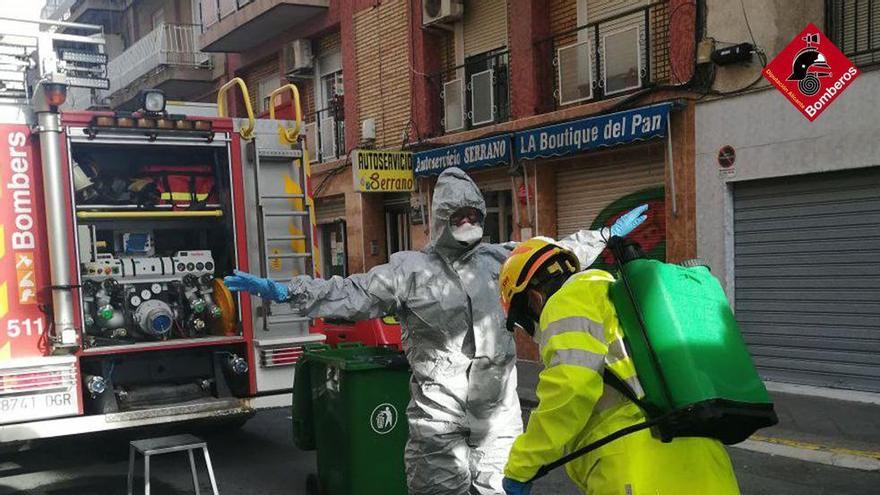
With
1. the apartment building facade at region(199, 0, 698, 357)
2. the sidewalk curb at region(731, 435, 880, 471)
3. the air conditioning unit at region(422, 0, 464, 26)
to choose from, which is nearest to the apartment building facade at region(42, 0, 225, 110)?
the apartment building facade at region(199, 0, 698, 357)

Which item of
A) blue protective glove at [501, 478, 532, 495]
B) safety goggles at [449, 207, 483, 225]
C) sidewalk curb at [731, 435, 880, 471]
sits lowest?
sidewalk curb at [731, 435, 880, 471]

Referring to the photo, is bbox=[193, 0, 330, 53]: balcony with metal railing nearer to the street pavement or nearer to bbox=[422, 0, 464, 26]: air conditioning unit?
bbox=[422, 0, 464, 26]: air conditioning unit

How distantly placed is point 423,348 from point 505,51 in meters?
9.15

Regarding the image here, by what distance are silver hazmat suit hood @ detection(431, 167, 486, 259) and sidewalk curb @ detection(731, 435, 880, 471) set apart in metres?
3.36

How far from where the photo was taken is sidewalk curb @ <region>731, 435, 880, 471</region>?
5.87m

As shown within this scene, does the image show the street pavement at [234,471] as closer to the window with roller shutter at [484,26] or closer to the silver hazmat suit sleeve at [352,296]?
the silver hazmat suit sleeve at [352,296]

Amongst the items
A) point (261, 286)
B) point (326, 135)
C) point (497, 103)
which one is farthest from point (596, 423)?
point (326, 135)

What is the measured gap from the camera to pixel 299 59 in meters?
16.5

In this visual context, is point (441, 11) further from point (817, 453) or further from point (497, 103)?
point (817, 453)

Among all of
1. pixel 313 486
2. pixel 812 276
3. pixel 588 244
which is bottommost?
pixel 313 486

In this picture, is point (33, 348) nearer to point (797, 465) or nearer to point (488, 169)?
point (797, 465)

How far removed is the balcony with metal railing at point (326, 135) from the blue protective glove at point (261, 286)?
12.0 metres

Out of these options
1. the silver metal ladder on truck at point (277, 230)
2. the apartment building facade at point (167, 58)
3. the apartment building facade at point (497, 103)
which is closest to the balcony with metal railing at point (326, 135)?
the apartment building facade at point (497, 103)

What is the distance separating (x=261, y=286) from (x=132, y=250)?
347 cm
